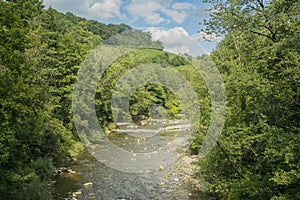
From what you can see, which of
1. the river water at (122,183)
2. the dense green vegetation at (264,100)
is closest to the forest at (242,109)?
the dense green vegetation at (264,100)

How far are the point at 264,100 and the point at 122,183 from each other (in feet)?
32.3

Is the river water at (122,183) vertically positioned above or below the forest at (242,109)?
below

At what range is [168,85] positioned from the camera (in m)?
43.8

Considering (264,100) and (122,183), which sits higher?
(264,100)

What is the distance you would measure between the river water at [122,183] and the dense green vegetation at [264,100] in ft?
13.0

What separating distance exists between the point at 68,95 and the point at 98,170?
24.2 ft

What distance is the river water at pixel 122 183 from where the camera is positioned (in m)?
15.0

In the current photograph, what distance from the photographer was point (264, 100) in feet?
32.4

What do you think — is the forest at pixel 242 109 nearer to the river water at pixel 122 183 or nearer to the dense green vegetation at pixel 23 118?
the dense green vegetation at pixel 23 118

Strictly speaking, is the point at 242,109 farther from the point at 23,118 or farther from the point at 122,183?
the point at 122,183

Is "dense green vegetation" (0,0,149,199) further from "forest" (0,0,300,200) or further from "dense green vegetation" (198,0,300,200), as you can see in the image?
"dense green vegetation" (198,0,300,200)

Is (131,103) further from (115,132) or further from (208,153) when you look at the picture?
(208,153)

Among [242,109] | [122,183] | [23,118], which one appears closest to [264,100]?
[242,109]

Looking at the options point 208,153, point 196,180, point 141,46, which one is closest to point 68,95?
point 196,180
